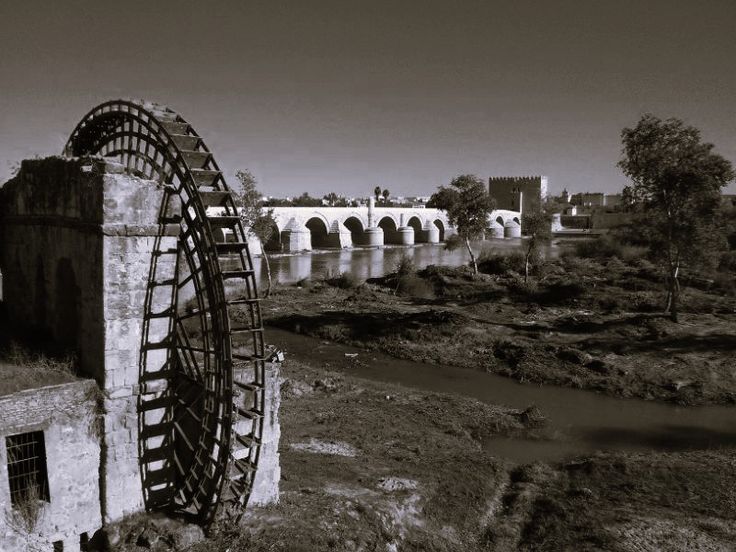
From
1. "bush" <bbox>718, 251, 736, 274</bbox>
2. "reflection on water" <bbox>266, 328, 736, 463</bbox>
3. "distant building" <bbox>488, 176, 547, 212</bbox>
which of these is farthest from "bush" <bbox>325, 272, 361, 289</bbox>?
"distant building" <bbox>488, 176, 547, 212</bbox>

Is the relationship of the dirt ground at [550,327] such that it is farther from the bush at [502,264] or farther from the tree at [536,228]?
the bush at [502,264]

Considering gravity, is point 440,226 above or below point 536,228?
above

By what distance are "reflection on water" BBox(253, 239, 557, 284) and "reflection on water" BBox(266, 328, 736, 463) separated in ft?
56.7

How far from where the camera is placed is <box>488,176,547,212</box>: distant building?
7944cm

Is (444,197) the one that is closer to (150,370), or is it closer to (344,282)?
(344,282)

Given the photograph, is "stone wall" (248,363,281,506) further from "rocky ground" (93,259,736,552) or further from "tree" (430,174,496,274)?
"tree" (430,174,496,274)

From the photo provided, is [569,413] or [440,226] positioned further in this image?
[440,226]

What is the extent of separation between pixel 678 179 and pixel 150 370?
1818 centimetres

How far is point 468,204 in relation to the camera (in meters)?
31.6

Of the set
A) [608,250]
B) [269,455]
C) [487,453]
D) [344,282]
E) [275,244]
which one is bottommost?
[487,453]

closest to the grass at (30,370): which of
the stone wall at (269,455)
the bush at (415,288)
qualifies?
the stone wall at (269,455)

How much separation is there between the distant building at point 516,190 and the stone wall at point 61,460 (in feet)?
247

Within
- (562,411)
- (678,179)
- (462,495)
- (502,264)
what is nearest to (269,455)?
(462,495)

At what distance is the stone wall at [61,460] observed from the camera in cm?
677
